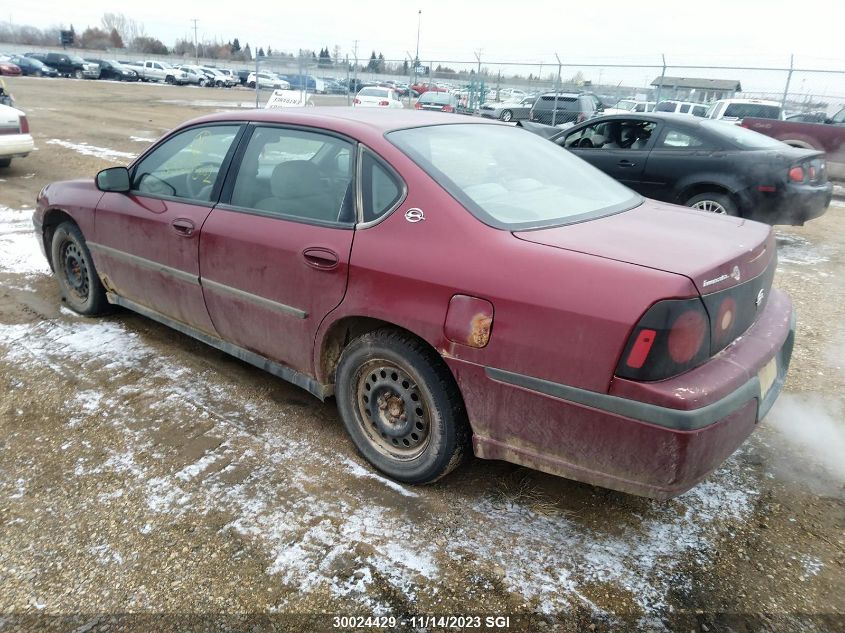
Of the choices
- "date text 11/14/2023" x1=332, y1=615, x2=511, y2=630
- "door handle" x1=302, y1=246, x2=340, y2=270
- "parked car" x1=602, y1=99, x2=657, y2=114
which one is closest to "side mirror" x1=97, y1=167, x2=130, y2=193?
"door handle" x1=302, y1=246, x2=340, y2=270

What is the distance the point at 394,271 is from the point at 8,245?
17.8 ft

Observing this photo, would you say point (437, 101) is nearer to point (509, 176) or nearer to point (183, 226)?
point (183, 226)

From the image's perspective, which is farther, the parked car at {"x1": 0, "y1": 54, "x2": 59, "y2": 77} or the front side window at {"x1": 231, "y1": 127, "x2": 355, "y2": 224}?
the parked car at {"x1": 0, "y1": 54, "x2": 59, "y2": 77}

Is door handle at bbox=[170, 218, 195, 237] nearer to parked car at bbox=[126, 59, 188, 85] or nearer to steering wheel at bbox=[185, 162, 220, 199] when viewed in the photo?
steering wheel at bbox=[185, 162, 220, 199]

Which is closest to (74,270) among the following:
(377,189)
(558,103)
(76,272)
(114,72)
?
(76,272)

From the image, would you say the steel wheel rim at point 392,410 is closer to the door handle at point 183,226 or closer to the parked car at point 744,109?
the door handle at point 183,226

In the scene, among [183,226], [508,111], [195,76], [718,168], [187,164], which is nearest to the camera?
[183,226]

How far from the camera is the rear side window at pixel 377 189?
2.67 metres

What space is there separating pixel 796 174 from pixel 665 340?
5.84 metres

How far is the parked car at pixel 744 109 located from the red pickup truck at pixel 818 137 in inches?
140

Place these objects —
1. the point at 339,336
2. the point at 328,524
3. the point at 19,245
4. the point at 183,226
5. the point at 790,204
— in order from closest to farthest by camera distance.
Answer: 1. the point at 328,524
2. the point at 339,336
3. the point at 183,226
4. the point at 19,245
5. the point at 790,204

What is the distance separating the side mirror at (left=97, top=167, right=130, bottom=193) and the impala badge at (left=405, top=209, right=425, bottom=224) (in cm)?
218

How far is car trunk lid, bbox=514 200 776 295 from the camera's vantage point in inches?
84.3

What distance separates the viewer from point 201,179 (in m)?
3.49
